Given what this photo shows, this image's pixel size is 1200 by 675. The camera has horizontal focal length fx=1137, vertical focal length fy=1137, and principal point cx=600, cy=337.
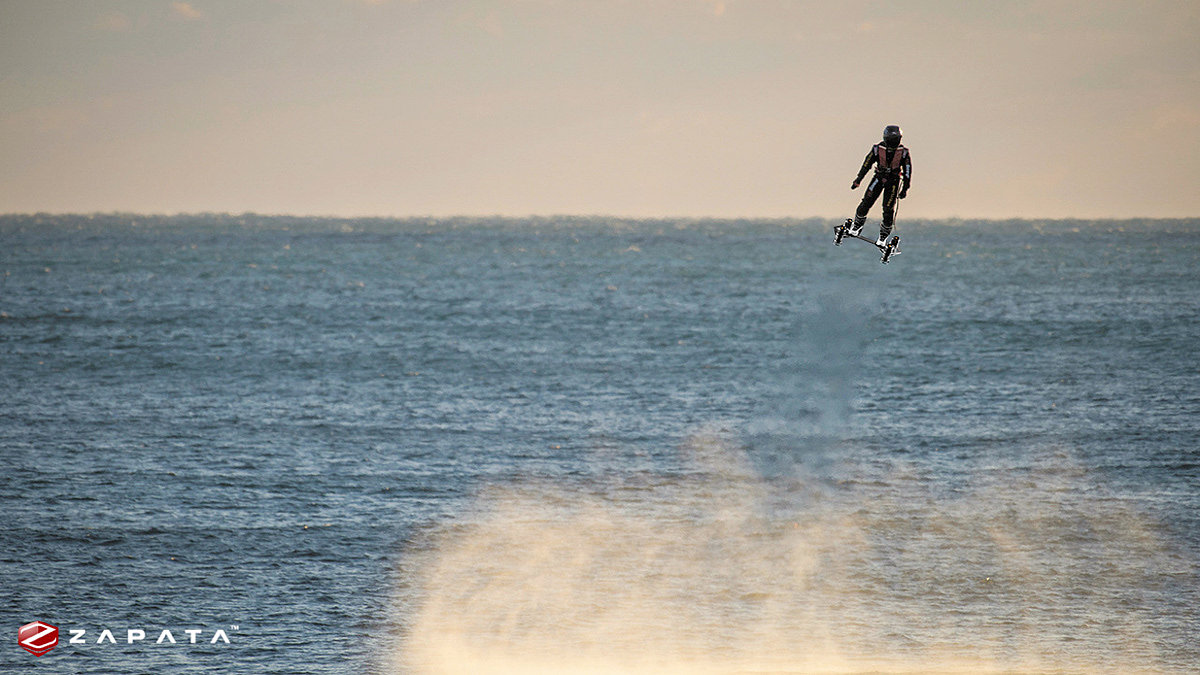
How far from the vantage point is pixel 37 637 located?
143 ft

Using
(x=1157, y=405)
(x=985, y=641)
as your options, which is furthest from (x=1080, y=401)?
(x=985, y=641)

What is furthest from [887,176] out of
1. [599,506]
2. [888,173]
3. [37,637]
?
[599,506]

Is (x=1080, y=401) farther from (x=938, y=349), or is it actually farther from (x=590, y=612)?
(x=590, y=612)

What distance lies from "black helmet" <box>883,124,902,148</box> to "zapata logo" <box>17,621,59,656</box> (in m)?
37.7

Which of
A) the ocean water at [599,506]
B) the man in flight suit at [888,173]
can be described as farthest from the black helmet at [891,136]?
the ocean water at [599,506]

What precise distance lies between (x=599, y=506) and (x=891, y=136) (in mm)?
43950

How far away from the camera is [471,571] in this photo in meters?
52.3

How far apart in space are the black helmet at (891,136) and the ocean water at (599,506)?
2639 centimetres

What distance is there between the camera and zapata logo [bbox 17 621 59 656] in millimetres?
42938

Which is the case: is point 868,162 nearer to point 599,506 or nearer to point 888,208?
point 888,208

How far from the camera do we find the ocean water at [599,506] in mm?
44375

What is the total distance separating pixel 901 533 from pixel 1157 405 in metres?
42.5

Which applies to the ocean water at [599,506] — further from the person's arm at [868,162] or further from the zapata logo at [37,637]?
the person's arm at [868,162]

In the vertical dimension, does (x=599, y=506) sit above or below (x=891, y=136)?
below
